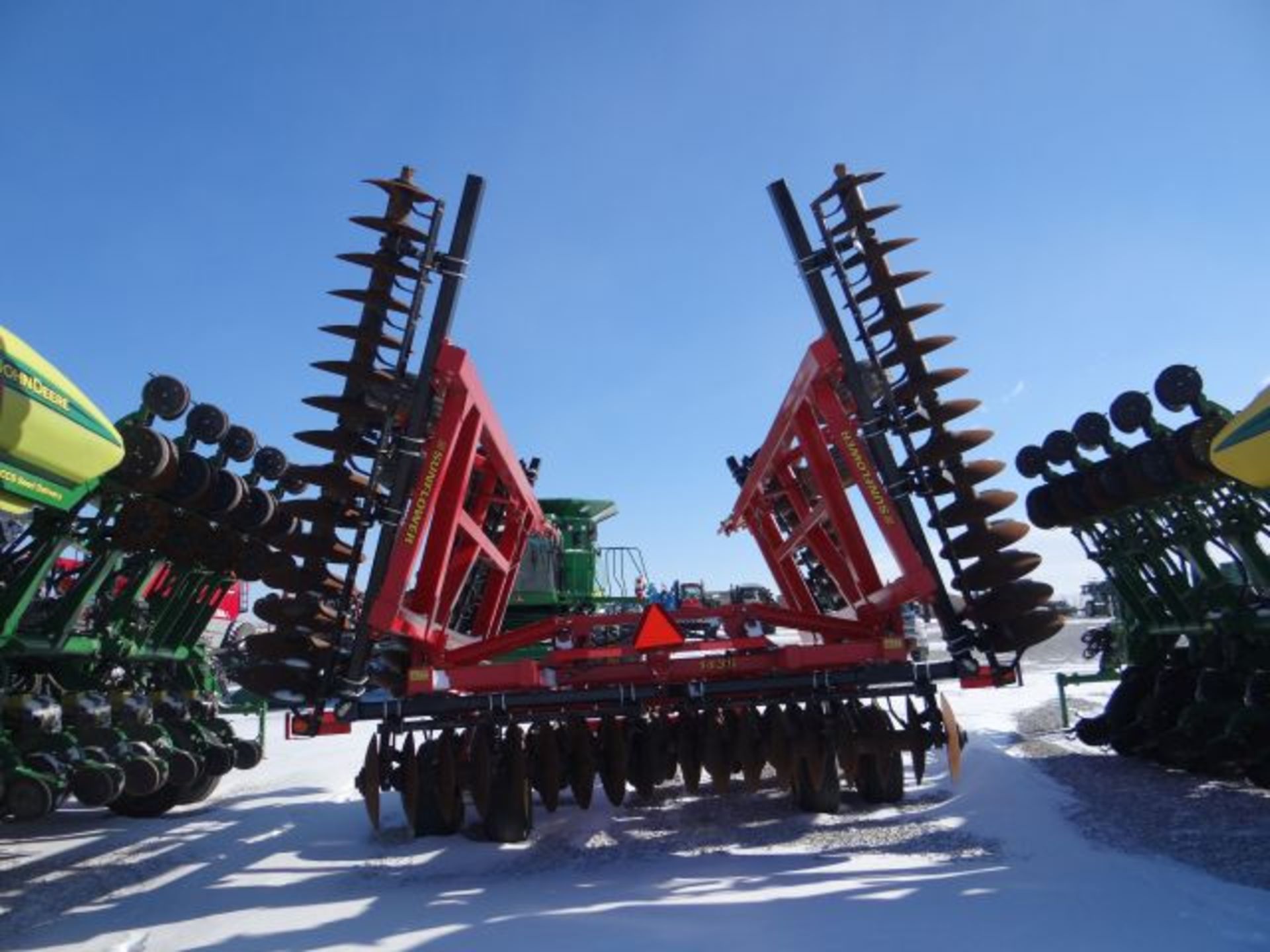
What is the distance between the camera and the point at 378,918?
15.0 ft

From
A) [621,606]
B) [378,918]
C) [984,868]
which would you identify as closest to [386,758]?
[378,918]

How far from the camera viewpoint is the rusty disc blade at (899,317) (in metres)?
6.31

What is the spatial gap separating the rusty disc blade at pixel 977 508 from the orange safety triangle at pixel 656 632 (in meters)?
1.85

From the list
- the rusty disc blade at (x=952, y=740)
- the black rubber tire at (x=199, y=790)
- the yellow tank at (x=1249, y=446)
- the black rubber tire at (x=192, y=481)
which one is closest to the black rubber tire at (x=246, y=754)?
the black rubber tire at (x=199, y=790)

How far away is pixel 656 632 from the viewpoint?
6117 mm

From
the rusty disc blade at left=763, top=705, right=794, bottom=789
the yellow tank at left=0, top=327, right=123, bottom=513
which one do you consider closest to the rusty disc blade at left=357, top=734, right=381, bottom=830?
the rusty disc blade at left=763, top=705, right=794, bottom=789

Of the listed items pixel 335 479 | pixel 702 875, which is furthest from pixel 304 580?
pixel 702 875

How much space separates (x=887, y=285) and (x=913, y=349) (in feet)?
1.61

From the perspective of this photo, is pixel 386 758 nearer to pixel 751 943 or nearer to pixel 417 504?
pixel 417 504

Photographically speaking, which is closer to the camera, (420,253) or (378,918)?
(378,918)

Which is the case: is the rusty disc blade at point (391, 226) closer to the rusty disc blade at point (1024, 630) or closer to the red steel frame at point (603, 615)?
the red steel frame at point (603, 615)

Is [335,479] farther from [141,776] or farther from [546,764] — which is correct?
[141,776]

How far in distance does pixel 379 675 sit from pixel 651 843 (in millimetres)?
2191

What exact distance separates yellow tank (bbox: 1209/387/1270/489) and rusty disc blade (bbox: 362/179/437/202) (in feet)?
15.7
